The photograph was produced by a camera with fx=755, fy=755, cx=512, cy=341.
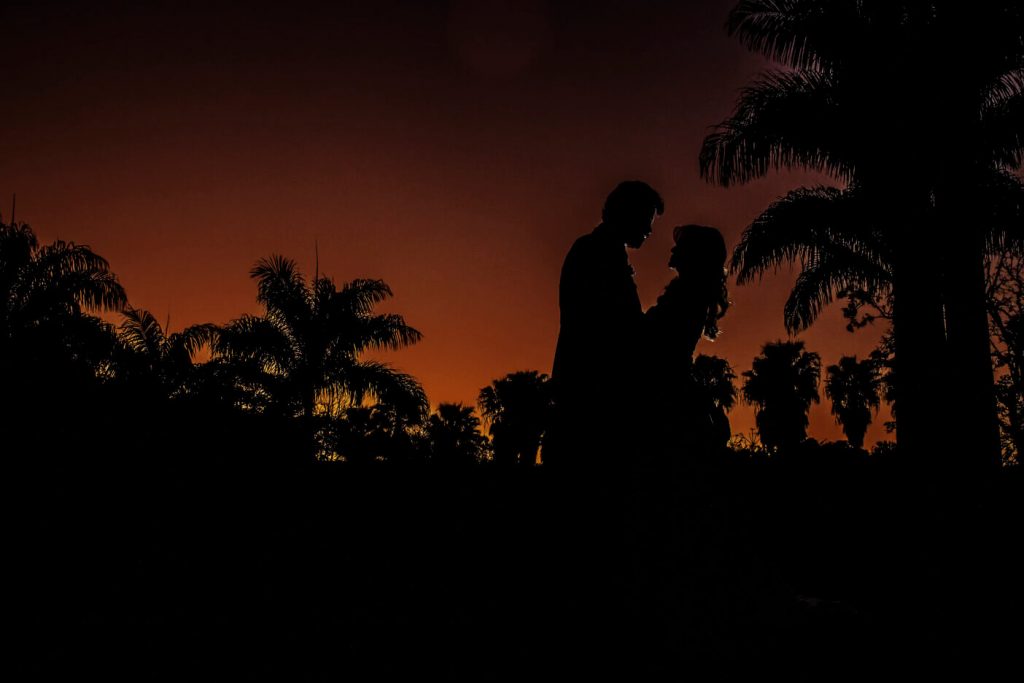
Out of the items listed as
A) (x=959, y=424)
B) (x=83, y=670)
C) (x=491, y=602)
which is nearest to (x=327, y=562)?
(x=491, y=602)

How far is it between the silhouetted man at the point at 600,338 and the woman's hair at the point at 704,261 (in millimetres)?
178

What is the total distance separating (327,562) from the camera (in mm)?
5508

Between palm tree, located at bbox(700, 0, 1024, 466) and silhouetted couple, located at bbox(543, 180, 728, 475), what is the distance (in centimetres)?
1053

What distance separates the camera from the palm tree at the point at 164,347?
78.8ft

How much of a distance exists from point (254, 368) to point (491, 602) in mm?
22519

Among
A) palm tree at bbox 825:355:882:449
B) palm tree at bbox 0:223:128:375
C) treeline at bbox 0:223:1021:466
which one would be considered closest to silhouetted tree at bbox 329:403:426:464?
treeline at bbox 0:223:1021:466

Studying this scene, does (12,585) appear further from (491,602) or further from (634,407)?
(634,407)

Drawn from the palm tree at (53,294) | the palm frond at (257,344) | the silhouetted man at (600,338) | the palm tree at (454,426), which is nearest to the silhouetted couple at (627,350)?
the silhouetted man at (600,338)

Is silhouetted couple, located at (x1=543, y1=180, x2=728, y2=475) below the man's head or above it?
below

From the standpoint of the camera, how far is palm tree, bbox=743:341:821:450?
30.1 meters

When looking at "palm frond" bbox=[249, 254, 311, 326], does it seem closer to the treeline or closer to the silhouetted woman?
the treeline

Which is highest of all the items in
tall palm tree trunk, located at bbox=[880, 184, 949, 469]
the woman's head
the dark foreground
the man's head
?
tall palm tree trunk, located at bbox=[880, 184, 949, 469]

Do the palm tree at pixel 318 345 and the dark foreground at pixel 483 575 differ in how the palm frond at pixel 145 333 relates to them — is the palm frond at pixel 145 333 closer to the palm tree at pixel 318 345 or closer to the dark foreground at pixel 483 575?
the palm tree at pixel 318 345

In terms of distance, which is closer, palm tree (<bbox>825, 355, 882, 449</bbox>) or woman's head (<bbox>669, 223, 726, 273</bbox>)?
woman's head (<bbox>669, 223, 726, 273</bbox>)
